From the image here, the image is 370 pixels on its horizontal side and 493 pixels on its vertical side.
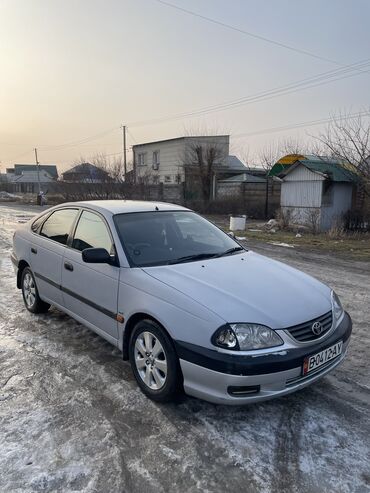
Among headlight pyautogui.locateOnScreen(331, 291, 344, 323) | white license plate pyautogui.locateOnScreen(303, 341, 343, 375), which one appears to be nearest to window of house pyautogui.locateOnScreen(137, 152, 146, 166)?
headlight pyautogui.locateOnScreen(331, 291, 344, 323)

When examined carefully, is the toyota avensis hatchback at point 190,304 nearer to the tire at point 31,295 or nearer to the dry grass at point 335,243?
the tire at point 31,295

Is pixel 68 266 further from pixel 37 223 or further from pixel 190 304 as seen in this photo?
pixel 190 304

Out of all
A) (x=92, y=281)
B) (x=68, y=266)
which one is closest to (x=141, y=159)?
(x=68, y=266)

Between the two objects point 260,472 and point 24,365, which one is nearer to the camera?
point 260,472

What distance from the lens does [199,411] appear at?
3.14 m

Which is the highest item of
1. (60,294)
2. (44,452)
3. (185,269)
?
(185,269)

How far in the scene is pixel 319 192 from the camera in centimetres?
1714

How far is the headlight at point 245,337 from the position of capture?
278cm

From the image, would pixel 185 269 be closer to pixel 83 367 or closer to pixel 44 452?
pixel 83 367

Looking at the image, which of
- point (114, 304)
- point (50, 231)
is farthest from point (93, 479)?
point (50, 231)

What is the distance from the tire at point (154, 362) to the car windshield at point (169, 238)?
2.15 feet

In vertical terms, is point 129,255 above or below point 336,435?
above

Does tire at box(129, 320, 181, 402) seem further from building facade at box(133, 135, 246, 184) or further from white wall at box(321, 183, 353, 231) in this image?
building facade at box(133, 135, 246, 184)

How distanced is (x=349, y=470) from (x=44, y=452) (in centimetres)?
196
